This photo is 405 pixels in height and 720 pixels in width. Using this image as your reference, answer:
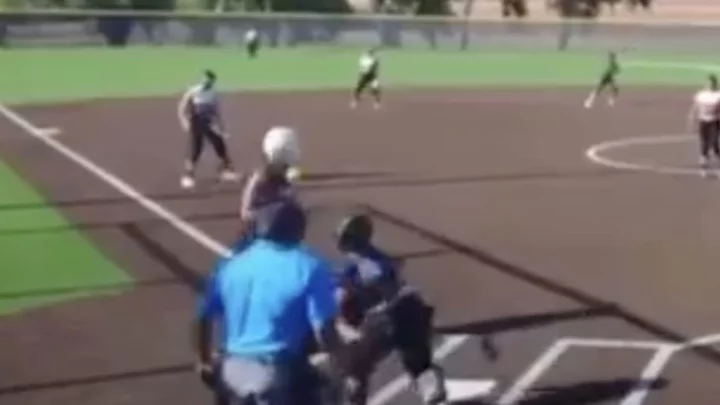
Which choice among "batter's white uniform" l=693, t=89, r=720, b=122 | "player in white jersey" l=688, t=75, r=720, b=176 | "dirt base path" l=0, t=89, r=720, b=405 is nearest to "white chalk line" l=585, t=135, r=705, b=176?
"dirt base path" l=0, t=89, r=720, b=405

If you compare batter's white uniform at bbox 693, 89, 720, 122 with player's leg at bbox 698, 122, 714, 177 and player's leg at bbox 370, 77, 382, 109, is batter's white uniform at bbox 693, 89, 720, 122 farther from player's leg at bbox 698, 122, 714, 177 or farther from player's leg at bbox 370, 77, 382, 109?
player's leg at bbox 370, 77, 382, 109

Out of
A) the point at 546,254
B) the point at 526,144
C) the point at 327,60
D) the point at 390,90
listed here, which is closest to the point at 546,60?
the point at 327,60

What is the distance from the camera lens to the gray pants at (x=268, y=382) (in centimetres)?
748

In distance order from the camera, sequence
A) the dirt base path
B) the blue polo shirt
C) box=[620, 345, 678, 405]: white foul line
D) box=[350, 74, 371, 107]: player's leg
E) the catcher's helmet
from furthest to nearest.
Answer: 1. box=[350, 74, 371, 107]: player's leg
2. the dirt base path
3. box=[620, 345, 678, 405]: white foul line
4. the catcher's helmet
5. the blue polo shirt

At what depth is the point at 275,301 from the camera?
24.9ft

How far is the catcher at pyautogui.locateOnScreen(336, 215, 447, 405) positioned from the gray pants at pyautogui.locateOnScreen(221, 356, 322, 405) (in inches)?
86.8

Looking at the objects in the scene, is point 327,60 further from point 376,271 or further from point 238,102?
point 376,271

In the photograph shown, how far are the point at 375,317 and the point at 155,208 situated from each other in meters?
13.0

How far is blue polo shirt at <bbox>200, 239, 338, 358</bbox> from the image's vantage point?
7.58 meters

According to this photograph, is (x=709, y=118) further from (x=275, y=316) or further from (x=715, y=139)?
(x=275, y=316)

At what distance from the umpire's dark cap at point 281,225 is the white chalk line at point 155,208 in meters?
4.66

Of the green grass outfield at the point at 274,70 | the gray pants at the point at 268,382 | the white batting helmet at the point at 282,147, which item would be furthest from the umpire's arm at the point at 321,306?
the green grass outfield at the point at 274,70

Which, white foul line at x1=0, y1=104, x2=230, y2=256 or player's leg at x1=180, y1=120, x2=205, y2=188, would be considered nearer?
white foul line at x1=0, y1=104, x2=230, y2=256

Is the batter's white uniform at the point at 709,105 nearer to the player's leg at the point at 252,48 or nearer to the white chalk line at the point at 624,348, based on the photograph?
the white chalk line at the point at 624,348
